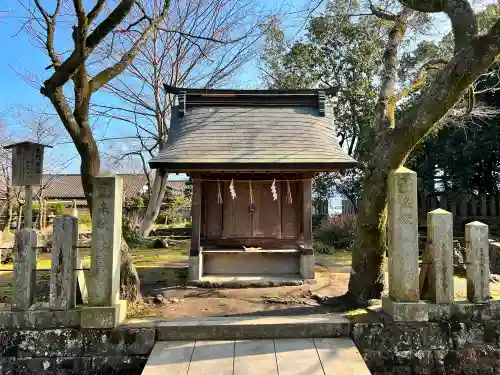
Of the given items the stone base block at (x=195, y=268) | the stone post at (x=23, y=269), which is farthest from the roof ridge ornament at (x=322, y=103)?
the stone post at (x=23, y=269)

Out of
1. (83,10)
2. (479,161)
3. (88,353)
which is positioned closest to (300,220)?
(88,353)

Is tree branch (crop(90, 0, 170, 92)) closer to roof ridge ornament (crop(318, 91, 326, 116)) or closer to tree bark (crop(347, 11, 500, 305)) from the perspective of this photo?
roof ridge ornament (crop(318, 91, 326, 116))

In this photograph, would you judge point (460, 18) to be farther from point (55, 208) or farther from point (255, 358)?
point (55, 208)

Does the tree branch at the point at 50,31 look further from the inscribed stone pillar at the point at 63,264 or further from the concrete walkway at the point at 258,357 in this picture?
the concrete walkway at the point at 258,357

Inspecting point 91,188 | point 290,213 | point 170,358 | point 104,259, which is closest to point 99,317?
point 104,259

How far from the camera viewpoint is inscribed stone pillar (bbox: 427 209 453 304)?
479 cm

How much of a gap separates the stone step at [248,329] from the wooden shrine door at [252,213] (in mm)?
4000

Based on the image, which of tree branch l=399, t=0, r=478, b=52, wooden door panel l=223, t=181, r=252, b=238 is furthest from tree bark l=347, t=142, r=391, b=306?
wooden door panel l=223, t=181, r=252, b=238

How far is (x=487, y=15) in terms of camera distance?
8055mm

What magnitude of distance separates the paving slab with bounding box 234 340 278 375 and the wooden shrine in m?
3.44

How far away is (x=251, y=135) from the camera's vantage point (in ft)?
28.2

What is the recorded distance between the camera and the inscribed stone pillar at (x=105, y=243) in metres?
4.66

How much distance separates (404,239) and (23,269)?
15.8ft

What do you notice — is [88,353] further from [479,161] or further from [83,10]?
[479,161]
